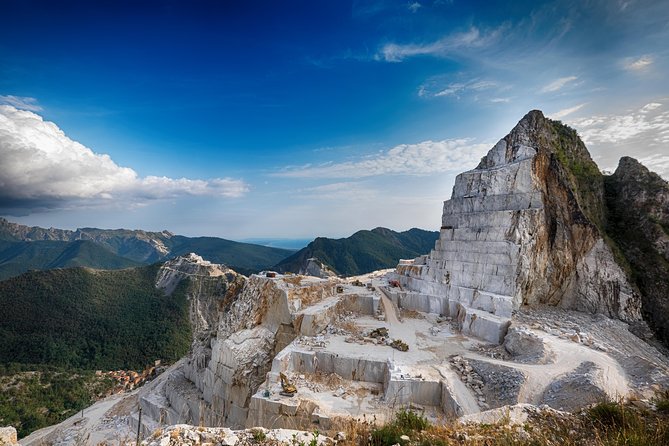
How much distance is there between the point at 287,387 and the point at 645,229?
2497 centimetres

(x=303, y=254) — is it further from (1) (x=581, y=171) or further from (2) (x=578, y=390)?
(2) (x=578, y=390)

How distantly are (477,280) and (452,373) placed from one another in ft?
26.6

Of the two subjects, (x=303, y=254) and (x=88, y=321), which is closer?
(x=88, y=321)

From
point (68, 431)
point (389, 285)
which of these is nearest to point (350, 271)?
point (389, 285)

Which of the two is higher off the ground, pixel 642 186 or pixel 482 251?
pixel 642 186

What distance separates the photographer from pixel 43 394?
40594 mm

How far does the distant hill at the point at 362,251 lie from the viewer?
93.2 m

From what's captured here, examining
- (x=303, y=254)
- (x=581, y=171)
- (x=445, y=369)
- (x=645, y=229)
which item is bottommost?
(x=303, y=254)

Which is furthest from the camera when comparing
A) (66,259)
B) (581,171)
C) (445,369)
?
(66,259)

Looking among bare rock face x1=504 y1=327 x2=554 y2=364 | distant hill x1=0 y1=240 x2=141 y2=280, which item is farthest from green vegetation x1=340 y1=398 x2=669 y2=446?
distant hill x1=0 y1=240 x2=141 y2=280

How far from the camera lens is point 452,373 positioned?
1196cm

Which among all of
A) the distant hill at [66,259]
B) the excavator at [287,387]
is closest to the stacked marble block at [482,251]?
the excavator at [287,387]

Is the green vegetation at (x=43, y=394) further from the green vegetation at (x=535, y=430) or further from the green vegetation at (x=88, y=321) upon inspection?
the green vegetation at (x=535, y=430)

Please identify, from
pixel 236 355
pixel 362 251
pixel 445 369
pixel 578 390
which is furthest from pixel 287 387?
pixel 362 251
